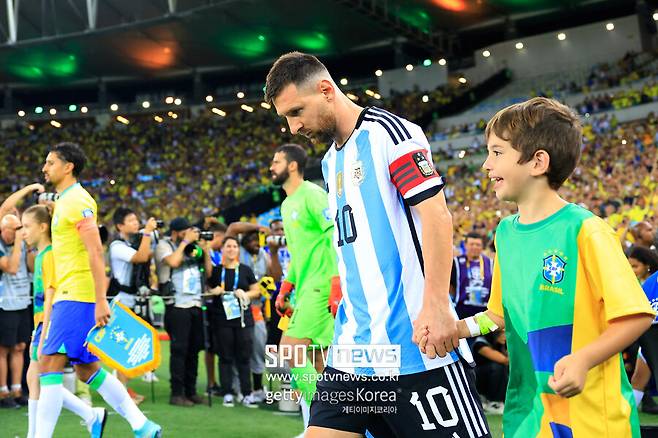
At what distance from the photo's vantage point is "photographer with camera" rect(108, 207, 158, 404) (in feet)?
29.6

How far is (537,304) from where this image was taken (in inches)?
104

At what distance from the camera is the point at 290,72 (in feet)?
10.7

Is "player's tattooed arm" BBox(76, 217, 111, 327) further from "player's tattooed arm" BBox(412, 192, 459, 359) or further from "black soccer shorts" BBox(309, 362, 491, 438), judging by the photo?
"player's tattooed arm" BBox(412, 192, 459, 359)

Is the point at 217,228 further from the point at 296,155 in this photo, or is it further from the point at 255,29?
the point at 255,29

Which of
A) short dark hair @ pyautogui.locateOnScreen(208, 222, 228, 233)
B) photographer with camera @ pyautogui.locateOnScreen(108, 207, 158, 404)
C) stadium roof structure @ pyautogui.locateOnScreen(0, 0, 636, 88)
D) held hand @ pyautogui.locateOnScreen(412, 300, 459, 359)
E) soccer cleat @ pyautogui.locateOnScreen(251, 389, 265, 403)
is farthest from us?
stadium roof structure @ pyautogui.locateOnScreen(0, 0, 636, 88)

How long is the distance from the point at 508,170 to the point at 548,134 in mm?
178

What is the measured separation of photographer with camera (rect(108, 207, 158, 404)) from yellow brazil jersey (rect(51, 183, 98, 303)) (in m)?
3.03

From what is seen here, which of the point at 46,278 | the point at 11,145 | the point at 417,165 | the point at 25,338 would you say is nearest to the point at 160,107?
the point at 11,145

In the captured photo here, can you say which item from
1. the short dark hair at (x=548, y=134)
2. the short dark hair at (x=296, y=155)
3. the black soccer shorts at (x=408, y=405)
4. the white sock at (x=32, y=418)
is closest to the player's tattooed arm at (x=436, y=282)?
the black soccer shorts at (x=408, y=405)

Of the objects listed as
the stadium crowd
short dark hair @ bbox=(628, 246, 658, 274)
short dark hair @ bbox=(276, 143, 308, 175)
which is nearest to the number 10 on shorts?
short dark hair @ bbox=(276, 143, 308, 175)

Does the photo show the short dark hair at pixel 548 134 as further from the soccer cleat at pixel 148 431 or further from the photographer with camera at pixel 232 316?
the photographer with camera at pixel 232 316

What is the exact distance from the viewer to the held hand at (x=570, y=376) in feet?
7.52

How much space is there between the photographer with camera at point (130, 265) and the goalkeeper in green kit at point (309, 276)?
3.42 metres

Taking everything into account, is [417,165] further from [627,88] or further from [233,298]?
[627,88]
